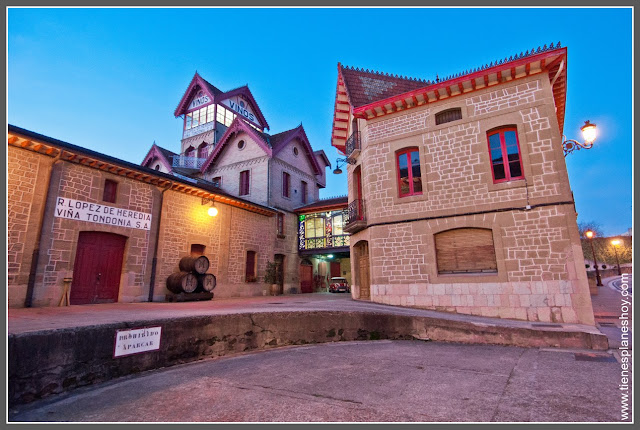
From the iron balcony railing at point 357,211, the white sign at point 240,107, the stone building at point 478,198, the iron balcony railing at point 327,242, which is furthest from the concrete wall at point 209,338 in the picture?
the white sign at point 240,107

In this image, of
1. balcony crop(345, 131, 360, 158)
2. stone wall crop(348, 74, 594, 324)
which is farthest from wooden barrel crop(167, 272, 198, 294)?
balcony crop(345, 131, 360, 158)

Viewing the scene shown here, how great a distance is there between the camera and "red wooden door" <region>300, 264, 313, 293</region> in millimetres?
20531

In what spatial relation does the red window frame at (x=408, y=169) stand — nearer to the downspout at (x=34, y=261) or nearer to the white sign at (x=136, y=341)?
the white sign at (x=136, y=341)

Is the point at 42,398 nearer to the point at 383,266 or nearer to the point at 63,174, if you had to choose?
the point at 63,174

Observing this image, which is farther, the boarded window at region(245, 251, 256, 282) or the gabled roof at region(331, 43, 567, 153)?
the boarded window at region(245, 251, 256, 282)

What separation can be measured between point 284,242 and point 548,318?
1357 cm

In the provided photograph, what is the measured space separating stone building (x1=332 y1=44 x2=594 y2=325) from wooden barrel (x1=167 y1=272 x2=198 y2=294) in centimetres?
637

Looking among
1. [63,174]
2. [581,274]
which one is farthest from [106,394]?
[581,274]

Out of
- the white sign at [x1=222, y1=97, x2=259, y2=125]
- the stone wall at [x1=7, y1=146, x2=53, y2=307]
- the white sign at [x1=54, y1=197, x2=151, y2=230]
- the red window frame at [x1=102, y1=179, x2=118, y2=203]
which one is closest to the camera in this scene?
the stone wall at [x1=7, y1=146, x2=53, y2=307]

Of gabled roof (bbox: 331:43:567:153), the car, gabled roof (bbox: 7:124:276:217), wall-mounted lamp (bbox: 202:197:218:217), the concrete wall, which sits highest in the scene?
gabled roof (bbox: 331:43:567:153)

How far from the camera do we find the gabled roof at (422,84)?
8898 mm

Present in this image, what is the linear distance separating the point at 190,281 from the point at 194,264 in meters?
0.63

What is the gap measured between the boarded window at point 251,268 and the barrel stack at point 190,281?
347 centimetres

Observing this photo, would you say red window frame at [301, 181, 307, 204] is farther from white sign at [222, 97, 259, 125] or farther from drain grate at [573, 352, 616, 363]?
drain grate at [573, 352, 616, 363]
